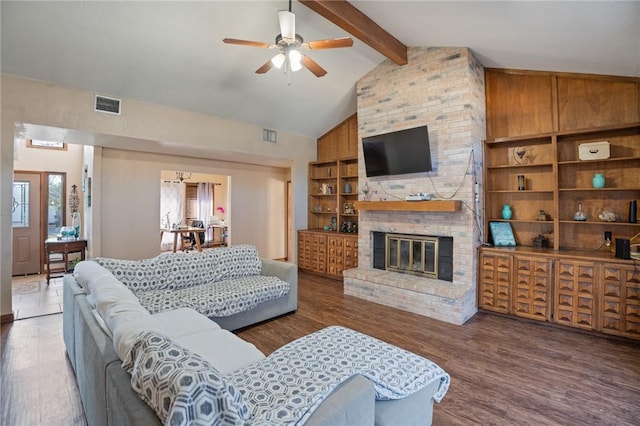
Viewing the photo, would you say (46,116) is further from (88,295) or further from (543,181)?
(543,181)

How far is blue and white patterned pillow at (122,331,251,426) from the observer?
96 cm

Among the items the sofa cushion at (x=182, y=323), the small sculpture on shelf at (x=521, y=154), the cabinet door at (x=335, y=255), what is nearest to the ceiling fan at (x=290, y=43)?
the sofa cushion at (x=182, y=323)

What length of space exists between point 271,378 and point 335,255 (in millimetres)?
4300

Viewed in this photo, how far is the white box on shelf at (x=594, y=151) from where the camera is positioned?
346cm

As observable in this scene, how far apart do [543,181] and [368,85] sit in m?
2.92

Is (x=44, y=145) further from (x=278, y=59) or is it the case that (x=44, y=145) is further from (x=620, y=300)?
(x=620, y=300)

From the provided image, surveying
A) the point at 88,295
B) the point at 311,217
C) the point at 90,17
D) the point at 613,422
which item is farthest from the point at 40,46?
the point at 613,422

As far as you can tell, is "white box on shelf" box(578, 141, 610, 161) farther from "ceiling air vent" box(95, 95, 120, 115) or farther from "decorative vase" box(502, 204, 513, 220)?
"ceiling air vent" box(95, 95, 120, 115)

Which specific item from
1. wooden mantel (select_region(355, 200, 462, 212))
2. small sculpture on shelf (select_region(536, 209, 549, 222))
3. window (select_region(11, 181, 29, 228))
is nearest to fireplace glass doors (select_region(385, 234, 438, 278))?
wooden mantel (select_region(355, 200, 462, 212))

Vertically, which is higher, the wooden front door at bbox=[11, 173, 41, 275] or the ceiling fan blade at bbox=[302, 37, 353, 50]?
the ceiling fan blade at bbox=[302, 37, 353, 50]

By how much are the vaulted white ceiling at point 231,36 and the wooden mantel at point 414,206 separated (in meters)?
1.95

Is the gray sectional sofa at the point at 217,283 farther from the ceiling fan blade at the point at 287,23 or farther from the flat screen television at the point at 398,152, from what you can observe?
the ceiling fan blade at the point at 287,23

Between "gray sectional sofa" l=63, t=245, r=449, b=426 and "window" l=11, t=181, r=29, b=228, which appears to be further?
"window" l=11, t=181, r=29, b=228

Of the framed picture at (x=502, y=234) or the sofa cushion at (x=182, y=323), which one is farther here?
the framed picture at (x=502, y=234)
